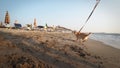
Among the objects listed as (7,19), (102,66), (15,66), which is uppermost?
(7,19)

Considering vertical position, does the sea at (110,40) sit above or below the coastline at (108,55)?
below

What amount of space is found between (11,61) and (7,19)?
22.2 meters

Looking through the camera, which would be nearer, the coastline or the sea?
the coastline

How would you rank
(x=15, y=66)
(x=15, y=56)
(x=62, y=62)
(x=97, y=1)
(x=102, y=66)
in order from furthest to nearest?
(x=97, y=1) < (x=102, y=66) < (x=62, y=62) < (x=15, y=56) < (x=15, y=66)

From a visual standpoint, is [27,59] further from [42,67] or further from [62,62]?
[62,62]

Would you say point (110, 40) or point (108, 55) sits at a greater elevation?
point (108, 55)

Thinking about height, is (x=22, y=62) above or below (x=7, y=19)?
below

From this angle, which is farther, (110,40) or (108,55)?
(110,40)

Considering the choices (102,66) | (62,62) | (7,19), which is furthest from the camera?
(7,19)

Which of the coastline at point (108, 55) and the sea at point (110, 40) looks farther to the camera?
the sea at point (110, 40)

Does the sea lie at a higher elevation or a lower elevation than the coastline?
lower

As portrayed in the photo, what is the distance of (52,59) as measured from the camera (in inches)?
305

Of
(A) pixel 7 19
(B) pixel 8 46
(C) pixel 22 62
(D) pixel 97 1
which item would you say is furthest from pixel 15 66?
(A) pixel 7 19

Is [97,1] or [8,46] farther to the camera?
[97,1]
